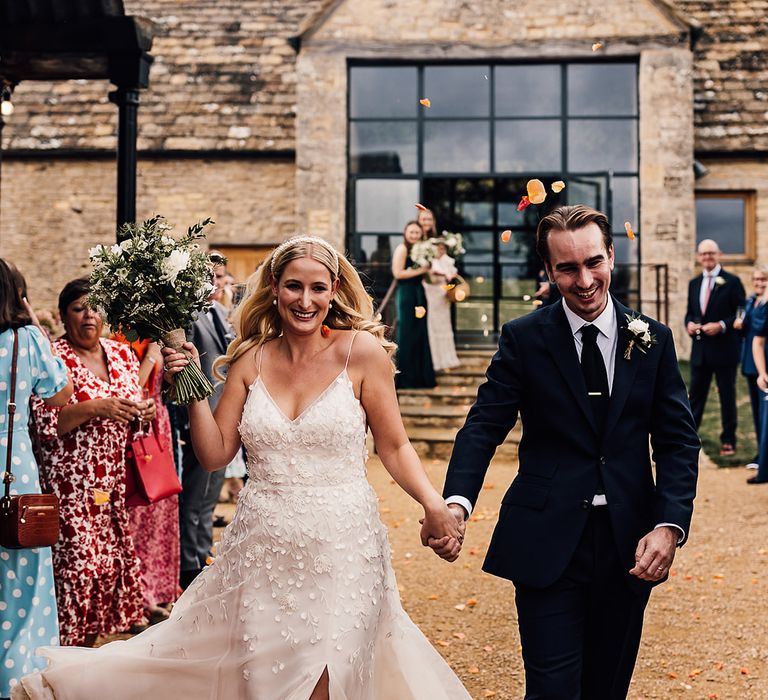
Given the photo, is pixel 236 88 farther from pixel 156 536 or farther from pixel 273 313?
pixel 273 313

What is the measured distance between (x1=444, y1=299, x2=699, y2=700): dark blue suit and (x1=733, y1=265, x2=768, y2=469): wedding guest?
7.89m

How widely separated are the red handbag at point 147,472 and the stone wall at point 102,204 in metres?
13.2

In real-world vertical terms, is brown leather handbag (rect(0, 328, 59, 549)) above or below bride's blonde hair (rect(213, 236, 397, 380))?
below

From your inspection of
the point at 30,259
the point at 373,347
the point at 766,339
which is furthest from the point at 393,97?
the point at 373,347

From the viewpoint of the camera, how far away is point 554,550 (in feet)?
11.4

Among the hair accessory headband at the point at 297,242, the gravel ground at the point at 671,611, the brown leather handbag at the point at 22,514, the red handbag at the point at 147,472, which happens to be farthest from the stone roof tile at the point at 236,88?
the hair accessory headband at the point at 297,242

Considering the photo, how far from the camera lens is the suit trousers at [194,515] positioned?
277 inches

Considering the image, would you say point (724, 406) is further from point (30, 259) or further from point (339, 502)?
point (30, 259)

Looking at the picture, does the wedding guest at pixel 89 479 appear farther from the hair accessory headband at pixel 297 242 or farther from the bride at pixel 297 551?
the hair accessory headband at pixel 297 242

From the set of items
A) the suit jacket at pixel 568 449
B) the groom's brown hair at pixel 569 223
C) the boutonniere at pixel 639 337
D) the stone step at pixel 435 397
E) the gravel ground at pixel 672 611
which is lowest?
the gravel ground at pixel 672 611

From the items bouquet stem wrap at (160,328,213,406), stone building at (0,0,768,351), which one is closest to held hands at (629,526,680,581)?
bouquet stem wrap at (160,328,213,406)

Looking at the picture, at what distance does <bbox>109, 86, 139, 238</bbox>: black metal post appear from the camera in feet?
23.6

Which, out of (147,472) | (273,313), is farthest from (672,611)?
(273,313)

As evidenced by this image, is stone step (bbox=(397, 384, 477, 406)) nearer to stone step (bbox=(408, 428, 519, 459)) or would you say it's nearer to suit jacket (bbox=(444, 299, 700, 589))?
stone step (bbox=(408, 428, 519, 459))
